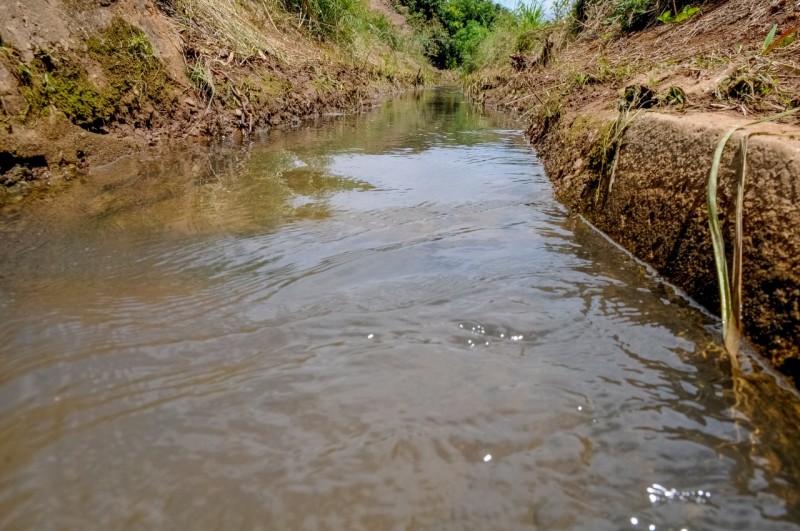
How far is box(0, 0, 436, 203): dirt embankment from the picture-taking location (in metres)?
3.12

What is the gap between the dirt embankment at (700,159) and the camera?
4.33 ft

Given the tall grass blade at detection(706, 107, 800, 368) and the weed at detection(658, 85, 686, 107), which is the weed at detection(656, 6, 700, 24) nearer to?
the weed at detection(658, 85, 686, 107)

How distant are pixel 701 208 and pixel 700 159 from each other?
202 millimetres

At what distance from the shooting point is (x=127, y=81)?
3.94 metres

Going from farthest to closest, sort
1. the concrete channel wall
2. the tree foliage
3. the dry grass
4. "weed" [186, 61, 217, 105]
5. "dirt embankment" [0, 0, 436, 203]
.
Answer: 1. the tree foliage
2. the dry grass
3. "weed" [186, 61, 217, 105]
4. "dirt embankment" [0, 0, 436, 203]
5. the concrete channel wall

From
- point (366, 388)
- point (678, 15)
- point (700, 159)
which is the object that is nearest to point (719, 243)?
point (700, 159)

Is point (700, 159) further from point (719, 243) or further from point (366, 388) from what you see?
point (366, 388)

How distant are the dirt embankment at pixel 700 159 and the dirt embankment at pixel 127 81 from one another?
10.5ft

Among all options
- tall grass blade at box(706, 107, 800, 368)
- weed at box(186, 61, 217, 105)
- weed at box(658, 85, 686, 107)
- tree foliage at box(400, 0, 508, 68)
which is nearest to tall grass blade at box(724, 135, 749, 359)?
tall grass blade at box(706, 107, 800, 368)

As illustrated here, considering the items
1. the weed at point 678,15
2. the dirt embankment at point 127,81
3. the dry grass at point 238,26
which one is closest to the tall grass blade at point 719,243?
the dirt embankment at point 127,81

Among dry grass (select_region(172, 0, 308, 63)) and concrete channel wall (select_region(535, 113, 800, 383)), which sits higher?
dry grass (select_region(172, 0, 308, 63))

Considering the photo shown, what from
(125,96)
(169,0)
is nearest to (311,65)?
(169,0)

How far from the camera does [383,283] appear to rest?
5.93 ft

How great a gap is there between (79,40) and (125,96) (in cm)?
47
